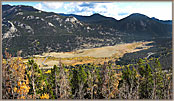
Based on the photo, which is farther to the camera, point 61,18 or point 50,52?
point 61,18

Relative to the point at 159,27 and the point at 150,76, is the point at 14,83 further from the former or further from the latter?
the point at 159,27

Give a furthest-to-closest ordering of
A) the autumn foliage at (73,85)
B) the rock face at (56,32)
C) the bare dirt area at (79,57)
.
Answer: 1. the rock face at (56,32)
2. the bare dirt area at (79,57)
3. the autumn foliage at (73,85)

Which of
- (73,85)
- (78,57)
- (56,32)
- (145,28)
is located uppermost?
(145,28)

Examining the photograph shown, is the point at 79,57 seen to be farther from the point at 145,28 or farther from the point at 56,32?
the point at 145,28

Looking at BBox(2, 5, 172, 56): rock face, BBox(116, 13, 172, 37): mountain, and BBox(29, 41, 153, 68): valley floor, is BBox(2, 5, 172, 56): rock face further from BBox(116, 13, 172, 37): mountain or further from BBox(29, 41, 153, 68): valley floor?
BBox(29, 41, 153, 68): valley floor

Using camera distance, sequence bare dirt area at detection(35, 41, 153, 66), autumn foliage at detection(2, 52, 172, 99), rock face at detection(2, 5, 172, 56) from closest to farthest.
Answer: autumn foliage at detection(2, 52, 172, 99) → bare dirt area at detection(35, 41, 153, 66) → rock face at detection(2, 5, 172, 56)

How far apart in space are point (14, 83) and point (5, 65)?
106cm

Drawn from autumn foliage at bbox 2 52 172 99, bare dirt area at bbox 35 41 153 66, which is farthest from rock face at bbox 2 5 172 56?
autumn foliage at bbox 2 52 172 99

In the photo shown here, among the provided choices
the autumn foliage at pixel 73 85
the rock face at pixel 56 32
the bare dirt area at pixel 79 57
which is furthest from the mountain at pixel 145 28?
the autumn foliage at pixel 73 85

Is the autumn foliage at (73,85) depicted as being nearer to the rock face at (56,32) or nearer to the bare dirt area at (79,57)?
the bare dirt area at (79,57)

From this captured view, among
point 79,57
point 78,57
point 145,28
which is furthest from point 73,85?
point 145,28

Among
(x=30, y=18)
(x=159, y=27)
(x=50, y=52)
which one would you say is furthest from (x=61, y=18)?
(x=159, y=27)

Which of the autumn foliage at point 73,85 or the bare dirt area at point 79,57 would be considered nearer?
the autumn foliage at point 73,85

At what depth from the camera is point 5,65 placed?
9.26m
